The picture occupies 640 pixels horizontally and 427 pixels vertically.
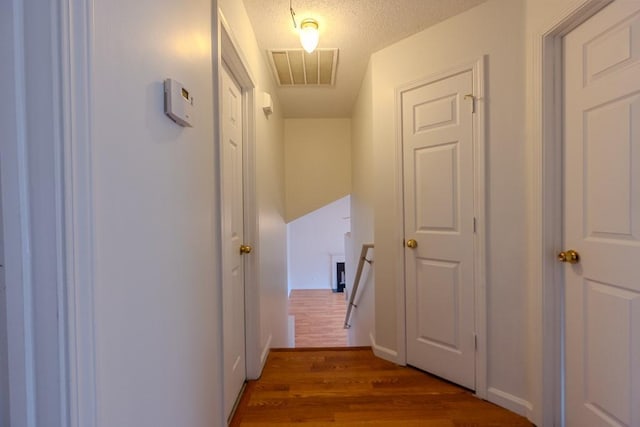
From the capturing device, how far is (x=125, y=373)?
688 millimetres

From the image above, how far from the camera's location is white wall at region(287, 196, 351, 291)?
8070 millimetres

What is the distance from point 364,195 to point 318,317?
377 centimetres

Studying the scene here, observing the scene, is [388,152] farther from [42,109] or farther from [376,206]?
[42,109]

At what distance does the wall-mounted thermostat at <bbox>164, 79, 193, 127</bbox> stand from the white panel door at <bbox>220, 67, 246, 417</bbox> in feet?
1.84

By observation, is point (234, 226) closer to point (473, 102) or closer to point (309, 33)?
point (309, 33)

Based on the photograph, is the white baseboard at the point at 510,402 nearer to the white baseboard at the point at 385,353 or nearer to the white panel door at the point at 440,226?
the white panel door at the point at 440,226

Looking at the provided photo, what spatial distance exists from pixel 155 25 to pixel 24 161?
0.54 m

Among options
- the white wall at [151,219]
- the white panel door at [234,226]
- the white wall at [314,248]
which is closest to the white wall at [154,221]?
the white wall at [151,219]

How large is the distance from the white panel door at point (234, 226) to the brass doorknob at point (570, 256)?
1639mm

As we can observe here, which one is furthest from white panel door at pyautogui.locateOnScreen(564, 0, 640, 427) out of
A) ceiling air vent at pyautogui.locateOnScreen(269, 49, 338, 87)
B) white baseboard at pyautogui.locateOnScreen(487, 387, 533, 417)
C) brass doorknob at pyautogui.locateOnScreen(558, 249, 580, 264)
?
ceiling air vent at pyautogui.locateOnScreen(269, 49, 338, 87)

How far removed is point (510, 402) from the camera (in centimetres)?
173

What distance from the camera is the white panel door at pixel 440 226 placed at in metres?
1.93

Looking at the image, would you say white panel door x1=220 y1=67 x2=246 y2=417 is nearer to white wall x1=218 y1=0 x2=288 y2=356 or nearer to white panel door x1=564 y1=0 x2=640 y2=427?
white wall x1=218 y1=0 x2=288 y2=356

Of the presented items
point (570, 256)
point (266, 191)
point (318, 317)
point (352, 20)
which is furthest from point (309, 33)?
point (318, 317)
